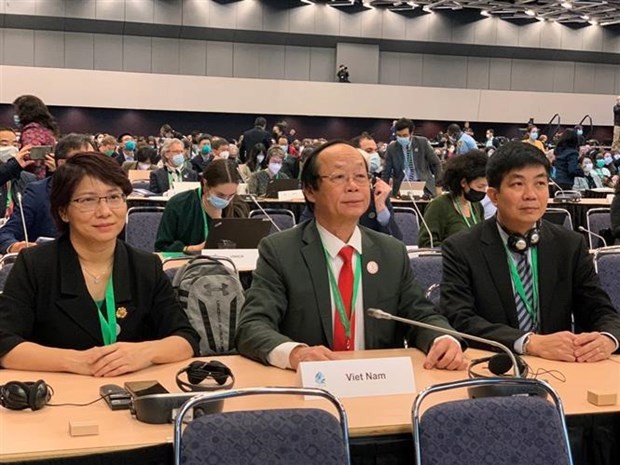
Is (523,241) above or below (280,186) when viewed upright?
below

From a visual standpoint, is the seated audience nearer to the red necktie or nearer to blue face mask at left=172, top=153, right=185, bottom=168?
the red necktie

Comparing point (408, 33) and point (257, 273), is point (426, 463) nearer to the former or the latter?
point (257, 273)

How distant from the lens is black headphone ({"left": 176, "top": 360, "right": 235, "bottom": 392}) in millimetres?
2340

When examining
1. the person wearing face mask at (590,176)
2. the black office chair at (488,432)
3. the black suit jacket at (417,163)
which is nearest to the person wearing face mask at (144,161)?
the black suit jacket at (417,163)

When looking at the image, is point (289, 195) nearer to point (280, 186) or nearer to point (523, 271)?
point (280, 186)

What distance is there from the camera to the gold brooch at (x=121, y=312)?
2.79 m

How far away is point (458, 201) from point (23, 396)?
3335 mm

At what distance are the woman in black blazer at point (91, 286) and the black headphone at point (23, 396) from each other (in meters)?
0.38

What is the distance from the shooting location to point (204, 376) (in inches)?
93.7

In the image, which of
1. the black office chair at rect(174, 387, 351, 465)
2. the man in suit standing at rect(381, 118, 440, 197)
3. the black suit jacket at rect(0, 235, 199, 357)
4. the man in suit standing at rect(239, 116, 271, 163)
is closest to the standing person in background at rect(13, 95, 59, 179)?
the black suit jacket at rect(0, 235, 199, 357)

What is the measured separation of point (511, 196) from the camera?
3127mm

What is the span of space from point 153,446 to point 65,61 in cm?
2079

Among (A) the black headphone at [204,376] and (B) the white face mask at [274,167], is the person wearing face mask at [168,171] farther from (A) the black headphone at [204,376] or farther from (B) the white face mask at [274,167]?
(A) the black headphone at [204,376]

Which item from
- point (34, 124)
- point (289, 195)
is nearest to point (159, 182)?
point (289, 195)
